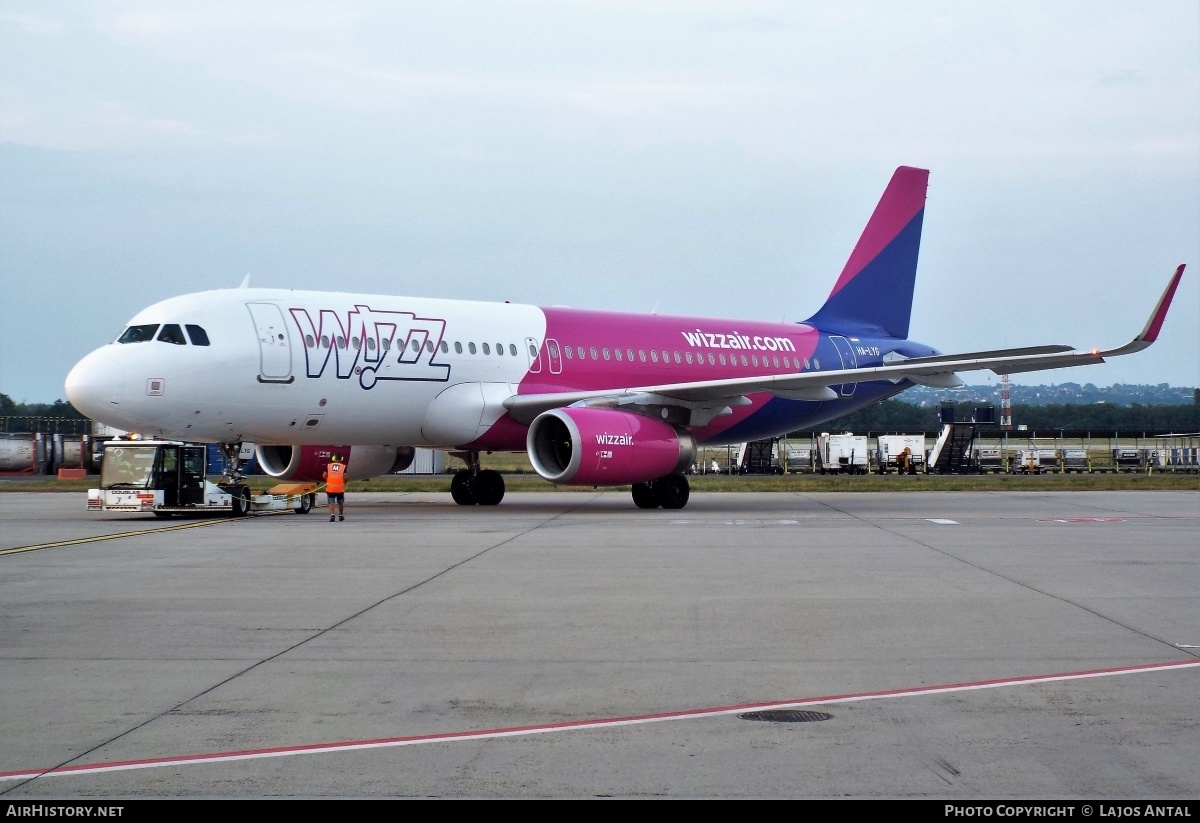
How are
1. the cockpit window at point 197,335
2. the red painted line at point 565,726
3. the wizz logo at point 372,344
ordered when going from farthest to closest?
the wizz logo at point 372,344 → the cockpit window at point 197,335 → the red painted line at point 565,726

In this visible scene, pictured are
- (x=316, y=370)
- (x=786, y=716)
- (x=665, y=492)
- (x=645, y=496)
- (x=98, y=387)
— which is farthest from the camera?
(x=645, y=496)

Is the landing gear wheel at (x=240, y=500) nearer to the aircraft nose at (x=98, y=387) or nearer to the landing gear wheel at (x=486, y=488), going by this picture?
the aircraft nose at (x=98, y=387)

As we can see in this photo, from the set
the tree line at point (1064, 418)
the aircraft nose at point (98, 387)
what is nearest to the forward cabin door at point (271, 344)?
the aircraft nose at point (98, 387)

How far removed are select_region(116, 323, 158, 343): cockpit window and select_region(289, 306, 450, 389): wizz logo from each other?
244cm

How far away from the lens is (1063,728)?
616 cm

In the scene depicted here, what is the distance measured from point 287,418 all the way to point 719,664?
15.9m

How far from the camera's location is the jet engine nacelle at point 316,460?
84.4ft

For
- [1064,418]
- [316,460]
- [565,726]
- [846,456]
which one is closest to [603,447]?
[316,460]

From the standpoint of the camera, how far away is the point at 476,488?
27.6m

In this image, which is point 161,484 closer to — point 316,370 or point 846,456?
point 316,370

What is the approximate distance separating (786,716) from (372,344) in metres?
17.8

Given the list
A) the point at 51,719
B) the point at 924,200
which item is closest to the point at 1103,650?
the point at 51,719

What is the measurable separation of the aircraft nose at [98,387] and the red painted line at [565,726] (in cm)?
1637

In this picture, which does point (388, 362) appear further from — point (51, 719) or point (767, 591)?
point (51, 719)
